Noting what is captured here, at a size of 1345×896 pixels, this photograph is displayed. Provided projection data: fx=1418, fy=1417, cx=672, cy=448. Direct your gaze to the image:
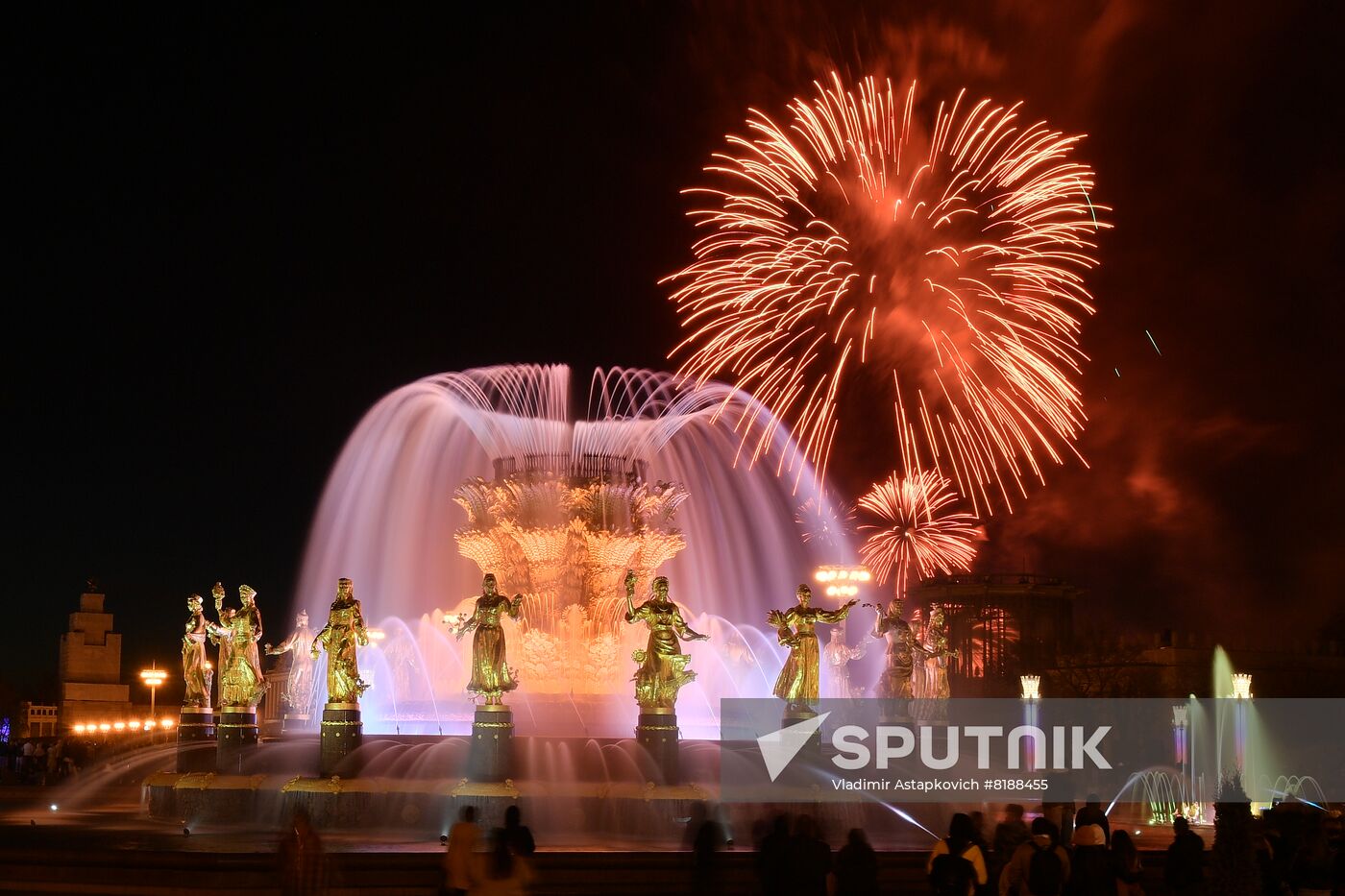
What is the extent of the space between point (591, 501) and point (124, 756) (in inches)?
436

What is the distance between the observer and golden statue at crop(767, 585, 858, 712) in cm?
2259

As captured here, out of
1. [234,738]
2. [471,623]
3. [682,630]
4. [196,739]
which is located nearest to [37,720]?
[196,739]

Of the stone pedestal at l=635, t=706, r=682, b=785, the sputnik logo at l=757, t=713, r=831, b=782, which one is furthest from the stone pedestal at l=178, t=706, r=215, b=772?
the sputnik logo at l=757, t=713, r=831, b=782

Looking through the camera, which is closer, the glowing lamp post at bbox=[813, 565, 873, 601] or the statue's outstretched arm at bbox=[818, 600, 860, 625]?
the statue's outstretched arm at bbox=[818, 600, 860, 625]

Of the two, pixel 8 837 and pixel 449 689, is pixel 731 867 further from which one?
pixel 449 689

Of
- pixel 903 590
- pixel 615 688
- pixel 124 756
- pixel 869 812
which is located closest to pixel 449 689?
pixel 615 688

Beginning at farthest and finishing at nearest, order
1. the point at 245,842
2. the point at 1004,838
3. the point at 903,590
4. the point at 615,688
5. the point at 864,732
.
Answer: the point at 903,590 < the point at 615,688 < the point at 864,732 < the point at 245,842 < the point at 1004,838

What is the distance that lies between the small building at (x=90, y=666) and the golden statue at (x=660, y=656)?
50.5 meters

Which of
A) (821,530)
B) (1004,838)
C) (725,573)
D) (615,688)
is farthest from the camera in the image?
(821,530)

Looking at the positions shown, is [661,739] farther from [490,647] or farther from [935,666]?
[935,666]

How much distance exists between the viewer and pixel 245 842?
59.7ft

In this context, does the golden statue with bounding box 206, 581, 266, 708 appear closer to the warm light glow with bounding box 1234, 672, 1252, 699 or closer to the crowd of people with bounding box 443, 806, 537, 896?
the crowd of people with bounding box 443, 806, 537, 896

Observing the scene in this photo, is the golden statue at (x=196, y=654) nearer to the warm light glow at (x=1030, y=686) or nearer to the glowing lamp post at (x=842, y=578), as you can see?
the glowing lamp post at (x=842, y=578)

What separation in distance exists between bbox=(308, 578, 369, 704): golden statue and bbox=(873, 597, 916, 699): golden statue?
29.8 feet
